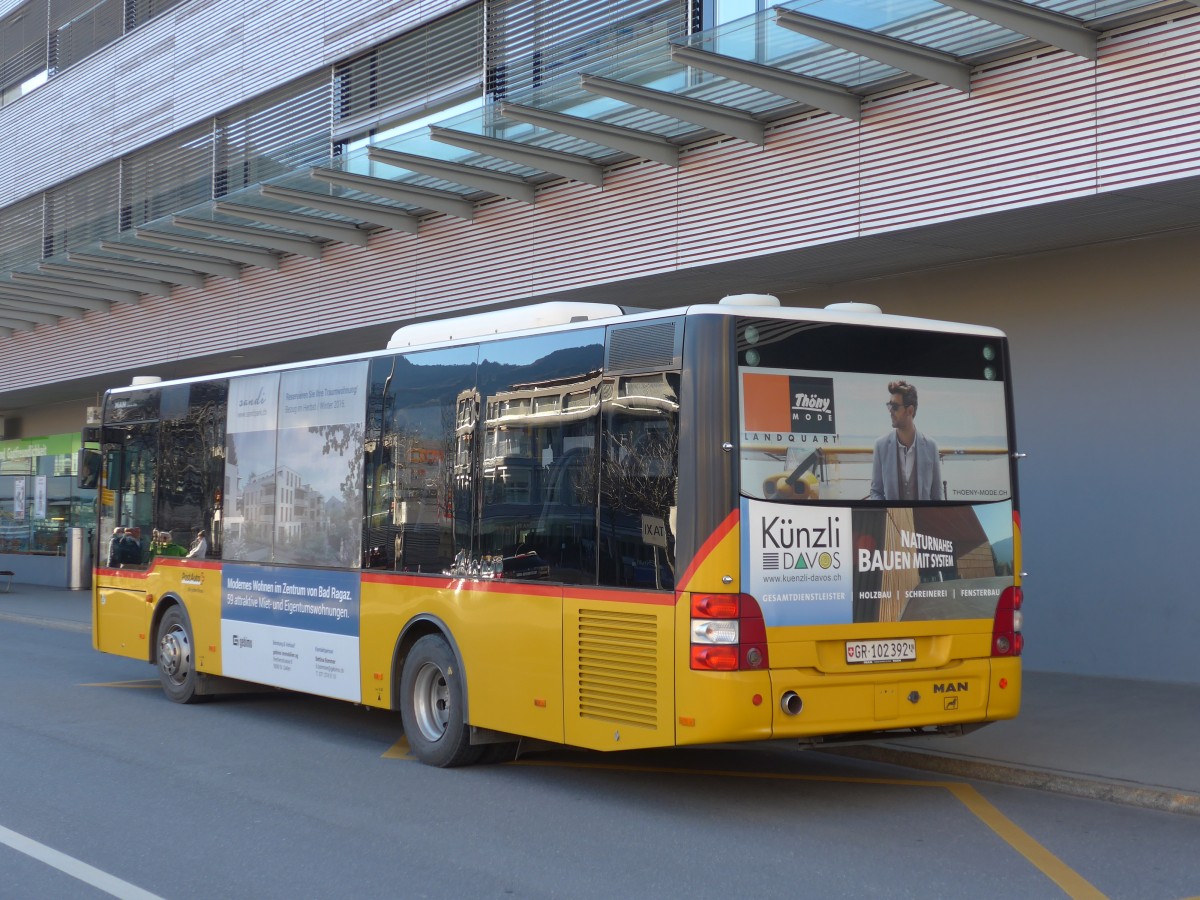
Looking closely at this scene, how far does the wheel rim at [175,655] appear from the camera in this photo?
40.7 ft

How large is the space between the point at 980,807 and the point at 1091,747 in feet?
5.71

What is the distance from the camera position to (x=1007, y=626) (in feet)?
26.9

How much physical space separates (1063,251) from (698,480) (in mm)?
7187

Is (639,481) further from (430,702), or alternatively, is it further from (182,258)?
(182,258)

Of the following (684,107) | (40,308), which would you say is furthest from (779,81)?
(40,308)

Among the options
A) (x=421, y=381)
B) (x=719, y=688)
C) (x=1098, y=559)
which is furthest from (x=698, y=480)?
(x=1098, y=559)

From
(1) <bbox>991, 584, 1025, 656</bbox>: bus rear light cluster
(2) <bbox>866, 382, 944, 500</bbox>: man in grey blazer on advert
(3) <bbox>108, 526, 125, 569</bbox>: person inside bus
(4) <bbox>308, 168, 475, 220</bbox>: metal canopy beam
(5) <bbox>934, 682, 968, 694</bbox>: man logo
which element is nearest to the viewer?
(2) <bbox>866, 382, 944, 500</bbox>: man in grey blazer on advert

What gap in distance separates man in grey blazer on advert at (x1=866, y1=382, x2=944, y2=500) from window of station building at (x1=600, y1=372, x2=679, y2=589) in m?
1.21

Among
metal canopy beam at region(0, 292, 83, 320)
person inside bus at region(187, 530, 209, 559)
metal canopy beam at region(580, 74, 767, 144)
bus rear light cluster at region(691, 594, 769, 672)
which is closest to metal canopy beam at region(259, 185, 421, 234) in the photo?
metal canopy beam at region(580, 74, 767, 144)

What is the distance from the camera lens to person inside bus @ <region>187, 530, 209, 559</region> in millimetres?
12008

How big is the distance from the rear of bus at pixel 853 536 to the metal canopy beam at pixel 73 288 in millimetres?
18911

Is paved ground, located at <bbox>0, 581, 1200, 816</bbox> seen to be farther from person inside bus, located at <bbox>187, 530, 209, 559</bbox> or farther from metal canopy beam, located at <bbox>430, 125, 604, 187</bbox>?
metal canopy beam, located at <bbox>430, 125, 604, 187</bbox>

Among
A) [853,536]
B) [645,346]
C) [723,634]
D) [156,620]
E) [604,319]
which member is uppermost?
[604,319]

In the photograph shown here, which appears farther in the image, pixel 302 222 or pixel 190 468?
pixel 302 222
